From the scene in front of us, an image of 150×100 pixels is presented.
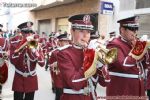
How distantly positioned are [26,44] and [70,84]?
324 cm

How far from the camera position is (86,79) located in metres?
4.57

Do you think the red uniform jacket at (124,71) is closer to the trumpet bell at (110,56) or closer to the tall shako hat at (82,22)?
the trumpet bell at (110,56)

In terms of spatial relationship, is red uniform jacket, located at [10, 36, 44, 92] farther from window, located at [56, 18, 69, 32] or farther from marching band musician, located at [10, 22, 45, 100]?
window, located at [56, 18, 69, 32]

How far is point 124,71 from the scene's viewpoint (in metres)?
5.68

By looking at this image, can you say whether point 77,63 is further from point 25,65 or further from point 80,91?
point 25,65

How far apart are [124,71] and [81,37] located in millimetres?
1277

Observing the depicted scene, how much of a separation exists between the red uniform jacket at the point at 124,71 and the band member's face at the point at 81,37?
1.06 meters

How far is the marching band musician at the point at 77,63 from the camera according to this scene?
4578 millimetres

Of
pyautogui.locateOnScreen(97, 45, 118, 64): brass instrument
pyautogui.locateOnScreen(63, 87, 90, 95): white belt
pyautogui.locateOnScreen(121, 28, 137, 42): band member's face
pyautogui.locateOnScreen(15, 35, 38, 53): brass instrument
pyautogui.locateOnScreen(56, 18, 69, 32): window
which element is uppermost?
pyautogui.locateOnScreen(121, 28, 137, 42): band member's face

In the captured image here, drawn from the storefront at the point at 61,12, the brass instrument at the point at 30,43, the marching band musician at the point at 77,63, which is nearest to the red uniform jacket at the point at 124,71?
the marching band musician at the point at 77,63

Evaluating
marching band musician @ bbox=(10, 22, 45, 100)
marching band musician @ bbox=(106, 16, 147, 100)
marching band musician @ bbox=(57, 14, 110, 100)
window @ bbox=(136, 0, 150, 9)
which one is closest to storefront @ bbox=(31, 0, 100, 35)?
window @ bbox=(136, 0, 150, 9)

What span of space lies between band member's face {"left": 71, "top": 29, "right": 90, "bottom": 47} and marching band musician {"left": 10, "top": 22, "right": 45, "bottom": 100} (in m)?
3.09

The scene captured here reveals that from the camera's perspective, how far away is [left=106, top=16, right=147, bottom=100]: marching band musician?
221 inches

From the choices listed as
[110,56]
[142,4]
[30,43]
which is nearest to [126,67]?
[110,56]
